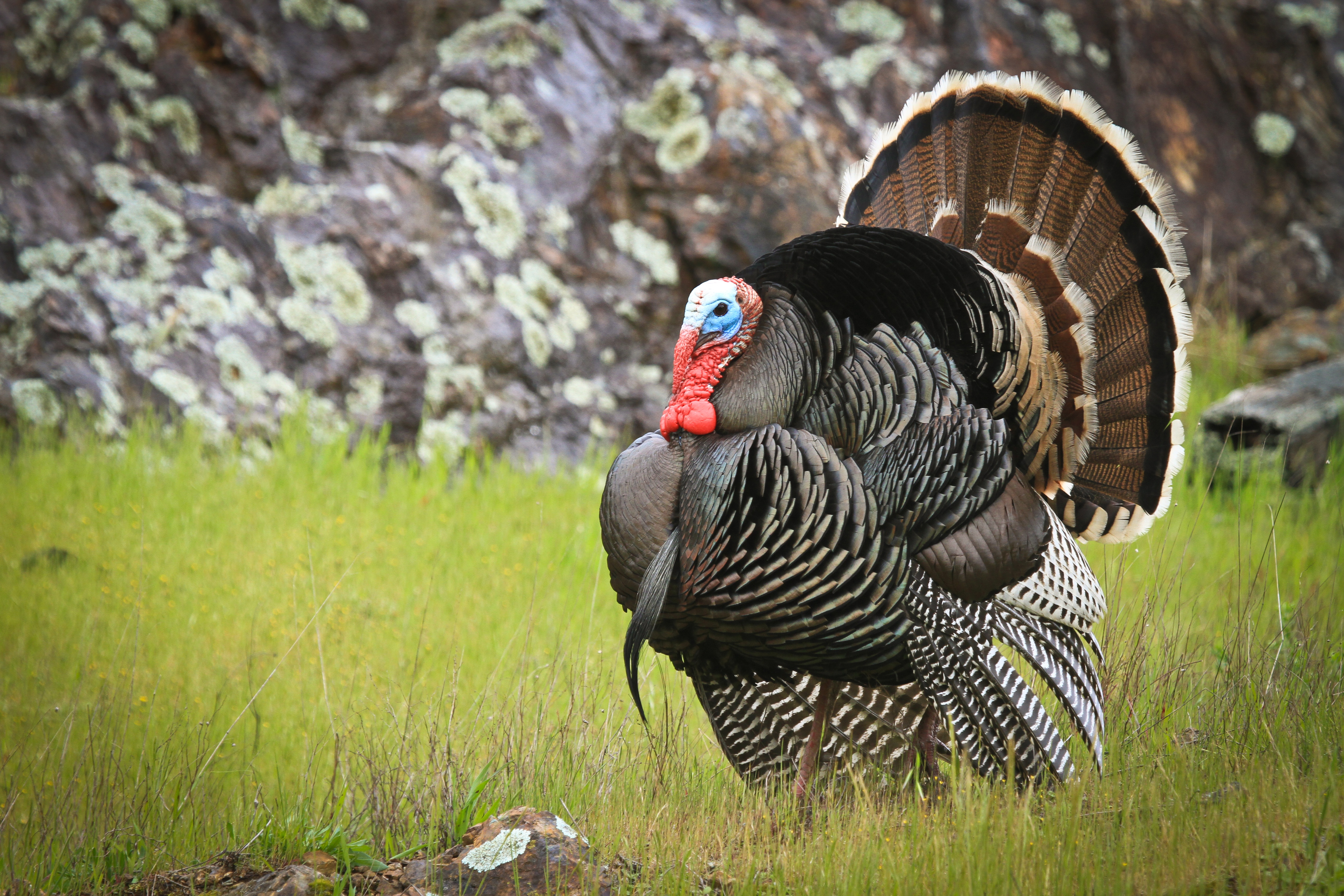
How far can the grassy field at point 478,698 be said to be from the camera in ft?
8.82

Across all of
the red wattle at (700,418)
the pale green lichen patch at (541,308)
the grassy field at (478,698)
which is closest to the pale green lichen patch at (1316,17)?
the grassy field at (478,698)

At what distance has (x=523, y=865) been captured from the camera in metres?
2.59

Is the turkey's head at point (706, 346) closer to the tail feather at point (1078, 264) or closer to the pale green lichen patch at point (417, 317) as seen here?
the tail feather at point (1078, 264)

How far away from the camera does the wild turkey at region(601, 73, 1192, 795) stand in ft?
9.77

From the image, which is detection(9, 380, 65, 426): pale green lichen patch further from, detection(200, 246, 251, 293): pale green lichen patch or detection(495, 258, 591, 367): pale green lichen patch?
detection(495, 258, 591, 367): pale green lichen patch

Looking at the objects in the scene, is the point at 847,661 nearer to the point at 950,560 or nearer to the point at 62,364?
the point at 950,560

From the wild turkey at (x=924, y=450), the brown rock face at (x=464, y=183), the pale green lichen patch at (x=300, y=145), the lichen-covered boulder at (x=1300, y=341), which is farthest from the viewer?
the lichen-covered boulder at (x=1300, y=341)

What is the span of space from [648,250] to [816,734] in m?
3.68

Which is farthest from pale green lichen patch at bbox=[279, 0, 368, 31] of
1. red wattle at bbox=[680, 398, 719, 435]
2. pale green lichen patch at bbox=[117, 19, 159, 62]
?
red wattle at bbox=[680, 398, 719, 435]

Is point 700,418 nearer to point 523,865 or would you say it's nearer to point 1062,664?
point 523,865

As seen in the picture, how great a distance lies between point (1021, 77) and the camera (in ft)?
12.1

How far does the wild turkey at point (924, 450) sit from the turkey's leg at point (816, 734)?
0.5 inches

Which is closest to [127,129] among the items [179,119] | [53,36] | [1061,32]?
[179,119]

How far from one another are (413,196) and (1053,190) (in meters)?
3.79
